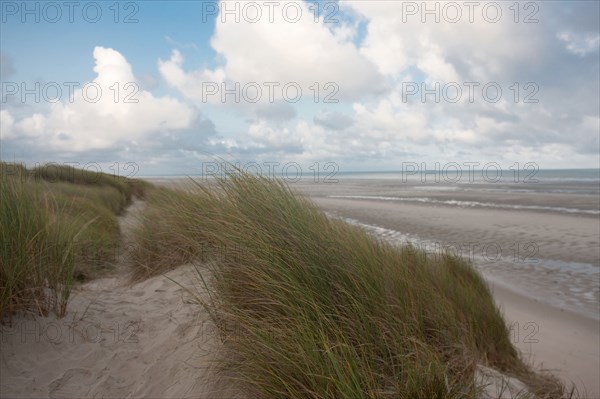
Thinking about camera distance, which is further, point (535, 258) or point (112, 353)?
point (535, 258)

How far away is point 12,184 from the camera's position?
12.3ft

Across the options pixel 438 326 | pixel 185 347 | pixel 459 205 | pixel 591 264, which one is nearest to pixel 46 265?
pixel 185 347

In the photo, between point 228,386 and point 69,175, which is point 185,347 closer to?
point 228,386

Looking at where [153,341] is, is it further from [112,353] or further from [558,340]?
[558,340]

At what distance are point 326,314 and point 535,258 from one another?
9.03 meters

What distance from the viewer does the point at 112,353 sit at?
3250 millimetres

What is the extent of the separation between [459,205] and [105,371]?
20834mm

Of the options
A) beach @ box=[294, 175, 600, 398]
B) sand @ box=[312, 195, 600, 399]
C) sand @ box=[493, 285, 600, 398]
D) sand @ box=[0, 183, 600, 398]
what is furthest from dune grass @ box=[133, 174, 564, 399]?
beach @ box=[294, 175, 600, 398]

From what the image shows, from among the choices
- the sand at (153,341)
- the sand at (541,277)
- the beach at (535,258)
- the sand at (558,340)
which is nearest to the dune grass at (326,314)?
the sand at (153,341)

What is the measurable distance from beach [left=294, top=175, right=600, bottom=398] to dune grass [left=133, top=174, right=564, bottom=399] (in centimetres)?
128

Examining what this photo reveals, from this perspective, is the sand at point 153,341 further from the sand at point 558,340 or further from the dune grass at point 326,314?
the dune grass at point 326,314

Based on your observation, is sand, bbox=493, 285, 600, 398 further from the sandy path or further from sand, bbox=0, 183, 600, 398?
the sandy path

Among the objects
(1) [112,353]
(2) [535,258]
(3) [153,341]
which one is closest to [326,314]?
(3) [153,341]

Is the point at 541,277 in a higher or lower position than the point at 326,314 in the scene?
lower
